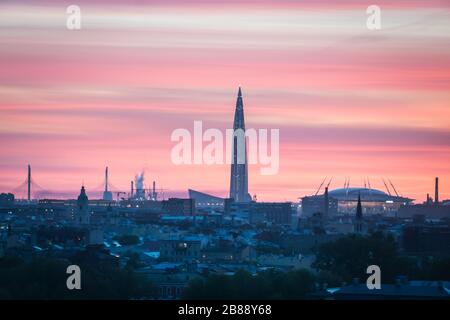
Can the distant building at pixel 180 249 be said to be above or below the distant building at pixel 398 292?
above

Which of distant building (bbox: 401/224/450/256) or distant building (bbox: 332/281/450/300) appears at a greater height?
distant building (bbox: 401/224/450/256)

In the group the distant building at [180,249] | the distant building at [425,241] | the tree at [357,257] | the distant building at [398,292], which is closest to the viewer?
the distant building at [398,292]

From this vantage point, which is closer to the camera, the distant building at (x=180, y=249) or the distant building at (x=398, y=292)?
the distant building at (x=398, y=292)

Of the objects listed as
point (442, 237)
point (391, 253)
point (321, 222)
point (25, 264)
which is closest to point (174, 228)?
point (321, 222)

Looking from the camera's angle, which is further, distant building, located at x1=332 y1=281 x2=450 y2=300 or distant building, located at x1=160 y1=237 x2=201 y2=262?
distant building, located at x1=160 y1=237 x2=201 y2=262

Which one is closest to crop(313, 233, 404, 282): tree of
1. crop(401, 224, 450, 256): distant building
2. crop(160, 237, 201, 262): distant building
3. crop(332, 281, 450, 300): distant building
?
crop(160, 237, 201, 262): distant building

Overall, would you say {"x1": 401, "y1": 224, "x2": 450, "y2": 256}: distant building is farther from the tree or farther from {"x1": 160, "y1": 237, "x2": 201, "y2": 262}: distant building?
the tree

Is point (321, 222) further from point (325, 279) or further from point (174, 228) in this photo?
point (325, 279)

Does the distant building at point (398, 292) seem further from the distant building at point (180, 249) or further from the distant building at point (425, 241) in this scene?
the distant building at point (425, 241)

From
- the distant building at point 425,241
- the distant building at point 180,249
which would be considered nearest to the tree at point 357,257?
the distant building at point 180,249

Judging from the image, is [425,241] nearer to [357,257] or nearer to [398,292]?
[357,257]
